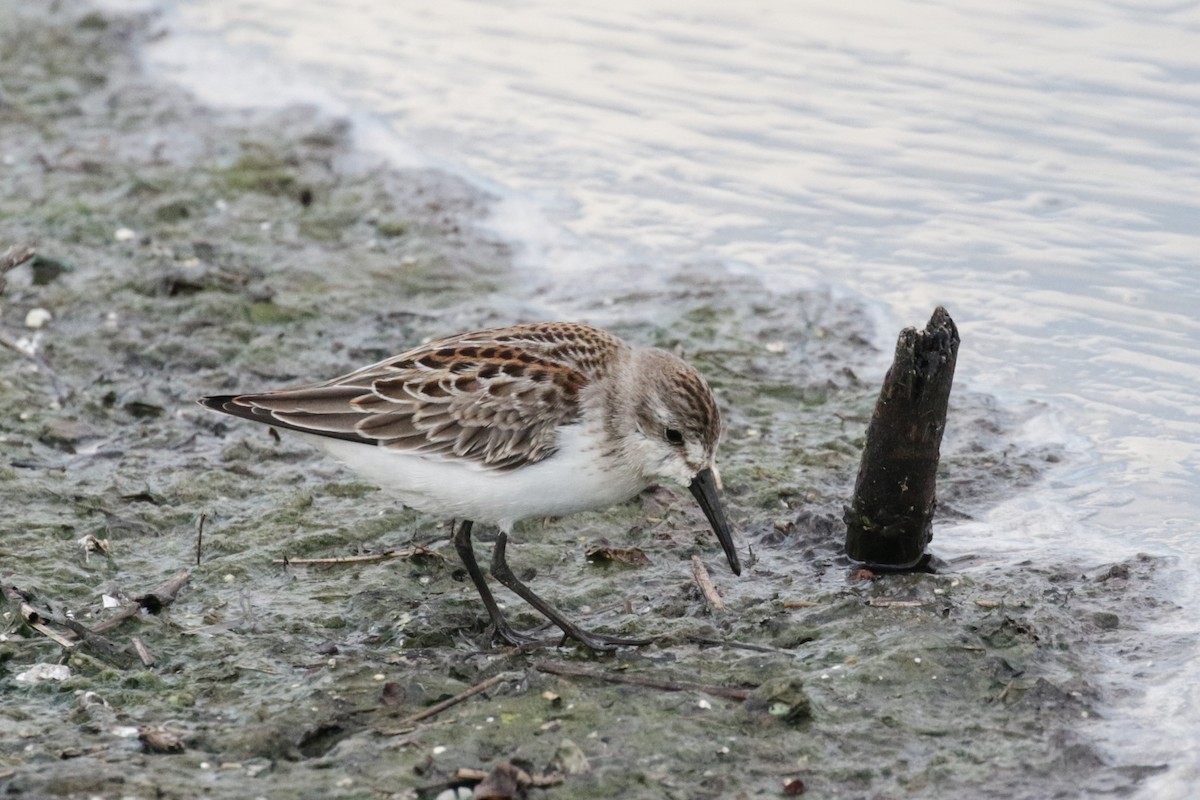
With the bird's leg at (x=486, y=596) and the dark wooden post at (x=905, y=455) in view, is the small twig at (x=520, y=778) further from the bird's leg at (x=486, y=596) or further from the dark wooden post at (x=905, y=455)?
the dark wooden post at (x=905, y=455)

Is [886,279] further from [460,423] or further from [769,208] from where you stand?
[460,423]

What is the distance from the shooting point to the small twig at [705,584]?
6.55 meters

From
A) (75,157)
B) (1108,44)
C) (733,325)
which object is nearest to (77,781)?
(733,325)

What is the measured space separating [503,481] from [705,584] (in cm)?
106

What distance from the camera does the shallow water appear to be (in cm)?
Result: 848

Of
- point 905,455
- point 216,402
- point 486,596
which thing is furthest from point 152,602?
point 905,455

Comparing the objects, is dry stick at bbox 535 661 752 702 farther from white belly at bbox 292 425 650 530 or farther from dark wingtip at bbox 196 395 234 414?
dark wingtip at bbox 196 395 234 414

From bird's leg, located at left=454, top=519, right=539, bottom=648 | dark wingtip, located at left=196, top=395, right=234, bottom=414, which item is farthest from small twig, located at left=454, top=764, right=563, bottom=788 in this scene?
dark wingtip, located at left=196, top=395, right=234, bottom=414

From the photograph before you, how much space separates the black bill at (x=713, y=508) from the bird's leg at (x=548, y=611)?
635 millimetres

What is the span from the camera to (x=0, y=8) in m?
15.5

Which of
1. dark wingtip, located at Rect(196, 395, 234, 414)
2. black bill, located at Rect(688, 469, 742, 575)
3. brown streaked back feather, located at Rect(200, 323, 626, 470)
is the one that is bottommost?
black bill, located at Rect(688, 469, 742, 575)

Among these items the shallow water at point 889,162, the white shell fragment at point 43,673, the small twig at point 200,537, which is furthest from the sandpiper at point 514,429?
the shallow water at point 889,162

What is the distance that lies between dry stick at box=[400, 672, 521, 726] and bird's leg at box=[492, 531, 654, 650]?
0.57 m

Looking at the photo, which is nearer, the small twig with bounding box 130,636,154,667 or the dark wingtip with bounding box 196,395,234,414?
the small twig with bounding box 130,636,154,667
